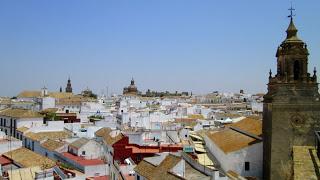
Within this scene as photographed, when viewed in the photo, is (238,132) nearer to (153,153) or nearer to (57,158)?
(153,153)

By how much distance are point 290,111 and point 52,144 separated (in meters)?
18.4

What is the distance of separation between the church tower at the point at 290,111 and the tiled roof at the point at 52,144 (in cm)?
1553

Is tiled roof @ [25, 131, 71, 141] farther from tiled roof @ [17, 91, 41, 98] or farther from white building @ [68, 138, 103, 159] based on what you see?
tiled roof @ [17, 91, 41, 98]

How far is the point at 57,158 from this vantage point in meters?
29.3

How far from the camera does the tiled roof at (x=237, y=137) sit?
86.0 feet

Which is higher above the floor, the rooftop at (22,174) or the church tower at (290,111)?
the church tower at (290,111)

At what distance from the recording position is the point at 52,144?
31.4m

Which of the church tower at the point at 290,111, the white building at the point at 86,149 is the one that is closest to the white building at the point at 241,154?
the church tower at the point at 290,111

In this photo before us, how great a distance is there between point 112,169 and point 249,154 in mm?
8901

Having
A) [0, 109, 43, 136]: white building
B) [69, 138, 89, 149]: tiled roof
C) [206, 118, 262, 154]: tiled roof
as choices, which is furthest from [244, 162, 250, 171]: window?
[0, 109, 43, 136]: white building

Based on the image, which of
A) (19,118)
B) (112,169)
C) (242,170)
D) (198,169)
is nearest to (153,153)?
(112,169)

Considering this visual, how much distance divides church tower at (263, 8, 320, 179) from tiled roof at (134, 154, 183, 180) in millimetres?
7239

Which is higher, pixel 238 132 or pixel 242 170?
pixel 238 132

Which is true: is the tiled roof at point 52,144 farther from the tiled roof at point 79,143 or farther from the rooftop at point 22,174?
the rooftop at point 22,174
